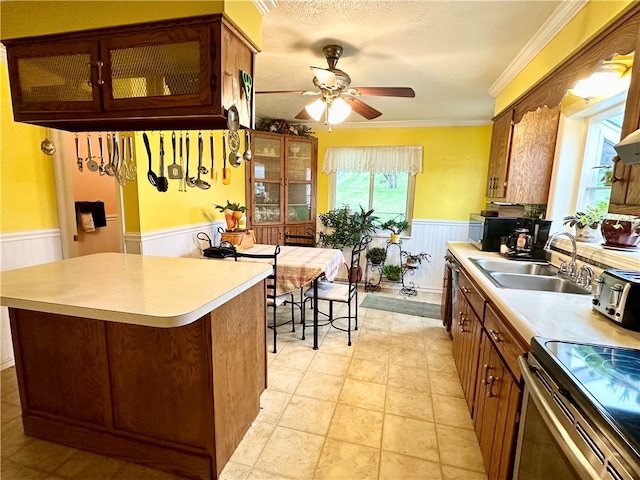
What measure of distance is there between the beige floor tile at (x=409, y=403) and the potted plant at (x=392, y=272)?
7.97 ft

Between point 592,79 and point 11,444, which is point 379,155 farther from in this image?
point 11,444

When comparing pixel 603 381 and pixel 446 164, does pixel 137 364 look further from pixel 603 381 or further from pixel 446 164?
pixel 446 164

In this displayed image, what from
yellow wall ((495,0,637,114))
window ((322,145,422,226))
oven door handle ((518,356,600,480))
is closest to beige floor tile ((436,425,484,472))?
oven door handle ((518,356,600,480))

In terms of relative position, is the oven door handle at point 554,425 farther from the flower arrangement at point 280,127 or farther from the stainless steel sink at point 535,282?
the flower arrangement at point 280,127

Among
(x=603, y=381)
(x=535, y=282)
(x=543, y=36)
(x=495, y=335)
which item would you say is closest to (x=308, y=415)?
(x=495, y=335)

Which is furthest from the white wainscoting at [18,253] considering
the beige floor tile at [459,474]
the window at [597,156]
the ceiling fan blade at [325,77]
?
the window at [597,156]

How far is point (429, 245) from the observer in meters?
4.54

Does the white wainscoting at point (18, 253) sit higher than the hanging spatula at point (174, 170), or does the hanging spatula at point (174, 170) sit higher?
the hanging spatula at point (174, 170)

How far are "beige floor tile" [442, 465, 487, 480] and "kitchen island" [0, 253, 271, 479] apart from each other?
108 centimetres

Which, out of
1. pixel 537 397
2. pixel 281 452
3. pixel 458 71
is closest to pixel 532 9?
pixel 458 71

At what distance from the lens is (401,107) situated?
3670 millimetres

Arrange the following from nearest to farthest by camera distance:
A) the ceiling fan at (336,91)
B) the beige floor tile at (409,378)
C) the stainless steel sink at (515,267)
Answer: the ceiling fan at (336,91)
the stainless steel sink at (515,267)
the beige floor tile at (409,378)

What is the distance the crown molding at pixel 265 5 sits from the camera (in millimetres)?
1620

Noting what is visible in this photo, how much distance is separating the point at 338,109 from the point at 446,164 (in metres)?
2.52
